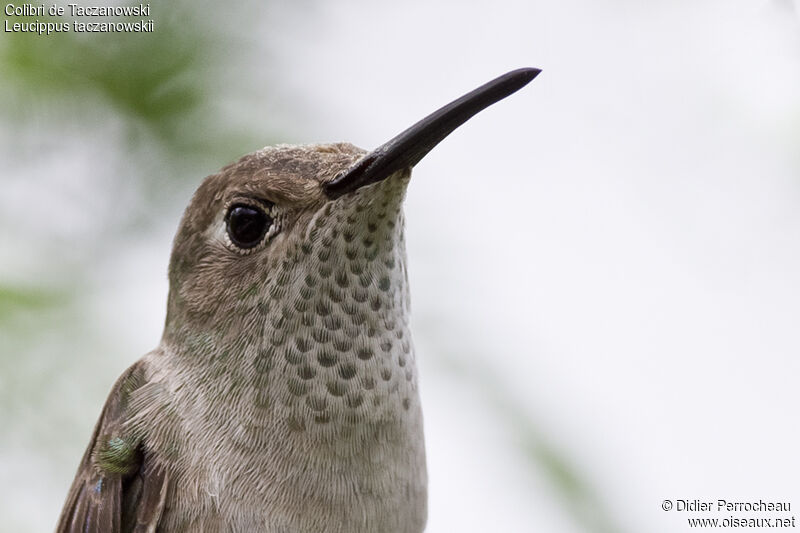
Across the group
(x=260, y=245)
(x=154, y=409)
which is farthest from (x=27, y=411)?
(x=260, y=245)

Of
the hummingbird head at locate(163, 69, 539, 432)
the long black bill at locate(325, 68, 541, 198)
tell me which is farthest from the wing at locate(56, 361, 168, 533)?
the long black bill at locate(325, 68, 541, 198)

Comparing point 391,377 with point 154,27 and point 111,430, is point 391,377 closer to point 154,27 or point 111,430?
point 111,430

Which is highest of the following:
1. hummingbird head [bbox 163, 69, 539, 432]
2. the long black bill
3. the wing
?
the long black bill

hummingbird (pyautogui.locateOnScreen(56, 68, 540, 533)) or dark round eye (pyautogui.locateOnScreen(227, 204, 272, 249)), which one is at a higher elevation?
dark round eye (pyautogui.locateOnScreen(227, 204, 272, 249))

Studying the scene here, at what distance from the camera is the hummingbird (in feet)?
8.12

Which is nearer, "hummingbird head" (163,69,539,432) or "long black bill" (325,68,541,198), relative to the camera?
"long black bill" (325,68,541,198)

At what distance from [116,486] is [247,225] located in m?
0.80

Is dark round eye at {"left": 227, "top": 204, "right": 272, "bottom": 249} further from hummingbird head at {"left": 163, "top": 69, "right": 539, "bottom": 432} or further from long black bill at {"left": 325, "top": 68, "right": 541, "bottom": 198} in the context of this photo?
long black bill at {"left": 325, "top": 68, "right": 541, "bottom": 198}

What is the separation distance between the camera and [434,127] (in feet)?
7.83

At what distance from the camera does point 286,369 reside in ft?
8.33

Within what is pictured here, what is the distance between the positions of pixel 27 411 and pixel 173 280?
2054 millimetres

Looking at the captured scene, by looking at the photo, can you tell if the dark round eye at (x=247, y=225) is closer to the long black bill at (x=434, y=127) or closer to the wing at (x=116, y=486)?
the long black bill at (x=434, y=127)

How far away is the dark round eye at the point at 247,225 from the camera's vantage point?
2689 millimetres

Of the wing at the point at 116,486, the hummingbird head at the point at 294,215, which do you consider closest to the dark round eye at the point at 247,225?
the hummingbird head at the point at 294,215
